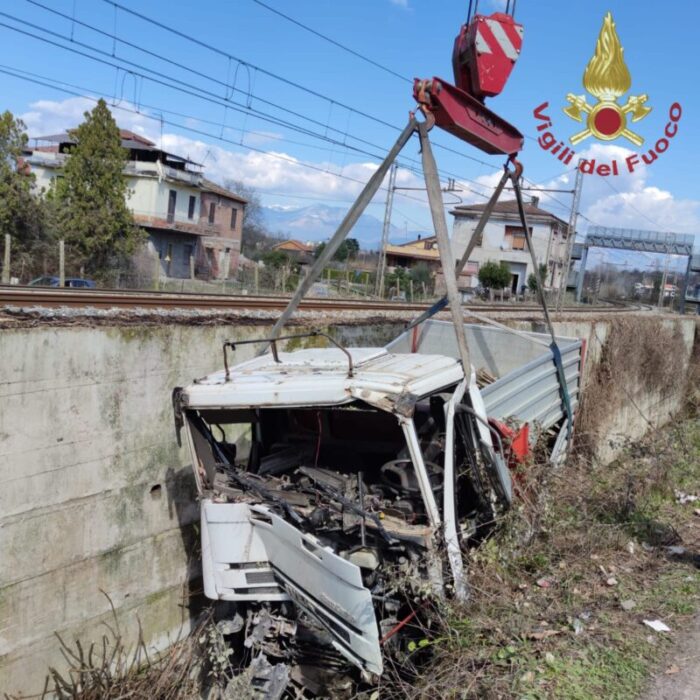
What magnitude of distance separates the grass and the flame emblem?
8.42 m

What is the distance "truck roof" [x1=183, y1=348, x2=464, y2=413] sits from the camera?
405 centimetres

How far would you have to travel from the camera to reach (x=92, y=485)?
5055 mm

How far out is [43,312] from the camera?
471 centimetres

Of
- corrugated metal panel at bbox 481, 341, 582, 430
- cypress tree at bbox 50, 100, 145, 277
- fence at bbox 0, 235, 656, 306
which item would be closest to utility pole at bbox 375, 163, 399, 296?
fence at bbox 0, 235, 656, 306

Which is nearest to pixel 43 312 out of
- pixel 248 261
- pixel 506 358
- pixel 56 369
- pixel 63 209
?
pixel 56 369

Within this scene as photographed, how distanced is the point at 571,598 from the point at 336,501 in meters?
1.92

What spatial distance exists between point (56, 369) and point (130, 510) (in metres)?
1.36

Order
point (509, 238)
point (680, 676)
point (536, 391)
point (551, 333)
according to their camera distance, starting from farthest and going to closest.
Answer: point (509, 238), point (551, 333), point (536, 391), point (680, 676)

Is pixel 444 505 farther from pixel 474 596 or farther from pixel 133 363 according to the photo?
pixel 133 363

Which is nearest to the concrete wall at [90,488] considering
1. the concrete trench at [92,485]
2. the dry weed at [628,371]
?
the concrete trench at [92,485]

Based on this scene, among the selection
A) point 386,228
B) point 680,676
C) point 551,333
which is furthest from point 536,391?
point 386,228

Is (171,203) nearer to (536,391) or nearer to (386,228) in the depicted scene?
(386,228)

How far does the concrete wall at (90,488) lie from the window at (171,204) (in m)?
39.6

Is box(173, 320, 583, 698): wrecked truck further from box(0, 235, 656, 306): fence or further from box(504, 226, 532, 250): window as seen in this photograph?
box(504, 226, 532, 250): window
